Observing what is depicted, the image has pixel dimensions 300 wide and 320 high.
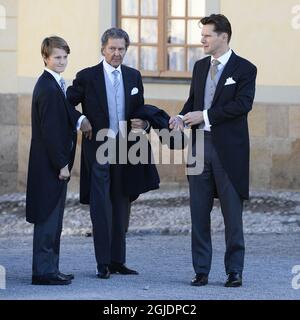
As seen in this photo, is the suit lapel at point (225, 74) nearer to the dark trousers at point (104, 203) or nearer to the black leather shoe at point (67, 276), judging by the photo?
the dark trousers at point (104, 203)

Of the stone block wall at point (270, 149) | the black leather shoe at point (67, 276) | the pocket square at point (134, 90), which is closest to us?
the black leather shoe at point (67, 276)

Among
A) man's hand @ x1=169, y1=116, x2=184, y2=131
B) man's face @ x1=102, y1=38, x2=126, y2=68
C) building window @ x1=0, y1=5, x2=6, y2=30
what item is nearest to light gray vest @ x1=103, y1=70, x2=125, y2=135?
man's face @ x1=102, y1=38, x2=126, y2=68

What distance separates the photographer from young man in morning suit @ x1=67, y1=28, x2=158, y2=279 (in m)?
10.3

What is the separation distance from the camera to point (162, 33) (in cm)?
1599

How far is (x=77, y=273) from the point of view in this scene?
10578 millimetres

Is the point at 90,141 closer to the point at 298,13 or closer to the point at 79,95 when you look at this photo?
the point at 79,95

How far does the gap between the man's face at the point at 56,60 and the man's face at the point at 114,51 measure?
1.53 ft

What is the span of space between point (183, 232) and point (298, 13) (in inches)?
124

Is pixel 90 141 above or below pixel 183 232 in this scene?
above

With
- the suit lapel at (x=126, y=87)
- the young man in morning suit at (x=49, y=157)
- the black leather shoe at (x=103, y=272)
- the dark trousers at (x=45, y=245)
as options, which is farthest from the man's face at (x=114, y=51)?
the black leather shoe at (x=103, y=272)

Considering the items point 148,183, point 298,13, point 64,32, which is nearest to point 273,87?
point 298,13

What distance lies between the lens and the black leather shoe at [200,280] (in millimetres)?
9927
